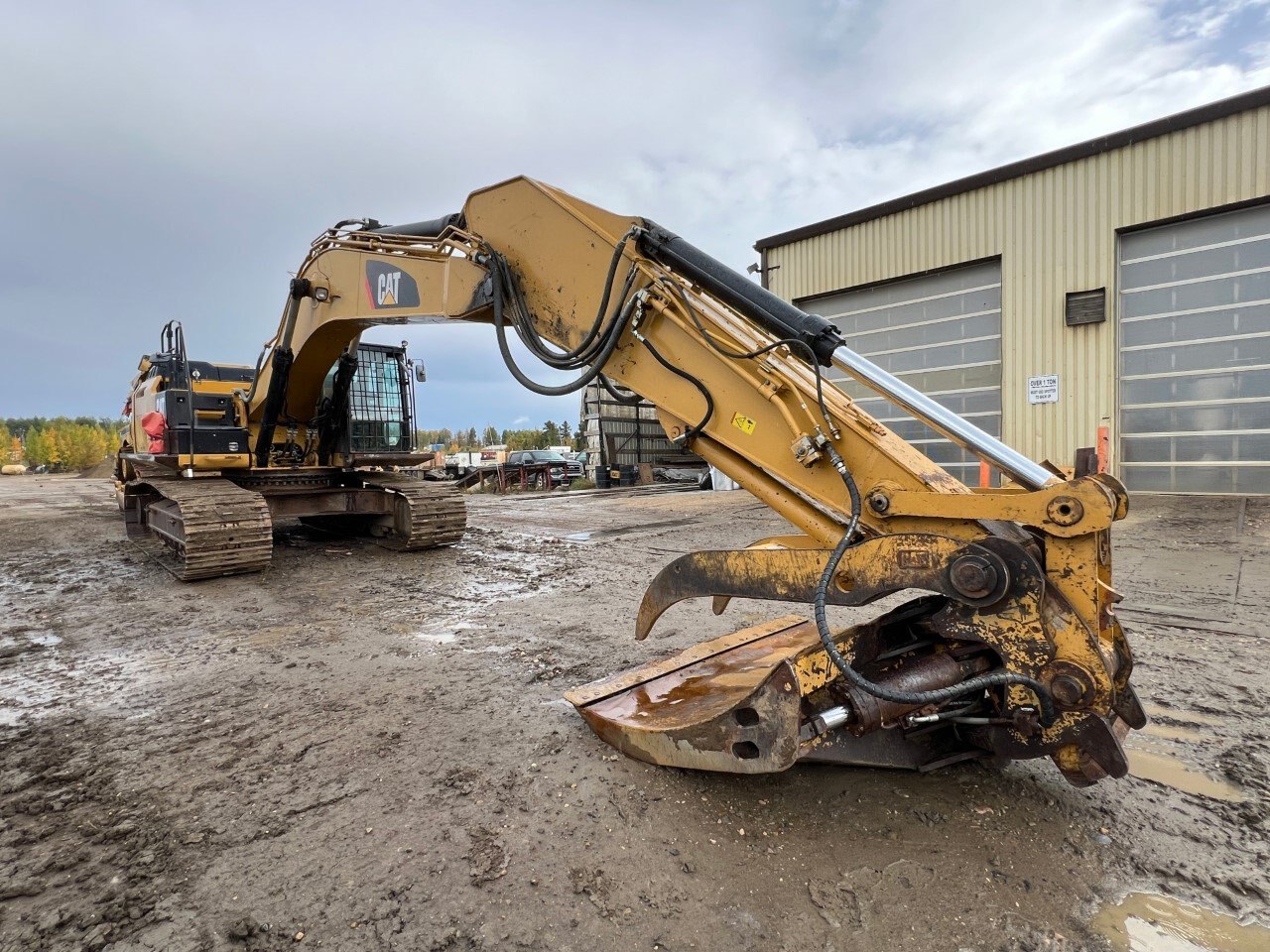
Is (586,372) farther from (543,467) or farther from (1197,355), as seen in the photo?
(543,467)

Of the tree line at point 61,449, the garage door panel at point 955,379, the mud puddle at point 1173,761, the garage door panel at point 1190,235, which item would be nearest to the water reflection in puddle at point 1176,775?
the mud puddle at point 1173,761

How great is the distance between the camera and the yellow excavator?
6.30 feet

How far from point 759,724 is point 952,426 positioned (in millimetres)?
1238

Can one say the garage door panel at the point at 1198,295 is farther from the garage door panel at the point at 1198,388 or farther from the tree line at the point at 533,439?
the tree line at the point at 533,439

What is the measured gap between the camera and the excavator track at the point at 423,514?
763cm

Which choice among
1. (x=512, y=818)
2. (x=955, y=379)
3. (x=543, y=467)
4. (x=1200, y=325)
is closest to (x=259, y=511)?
(x=512, y=818)

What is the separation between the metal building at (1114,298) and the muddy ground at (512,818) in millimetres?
7726

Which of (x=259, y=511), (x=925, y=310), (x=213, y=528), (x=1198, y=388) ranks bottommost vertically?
(x=213, y=528)

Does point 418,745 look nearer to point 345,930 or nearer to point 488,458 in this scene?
point 345,930

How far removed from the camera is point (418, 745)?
2764mm

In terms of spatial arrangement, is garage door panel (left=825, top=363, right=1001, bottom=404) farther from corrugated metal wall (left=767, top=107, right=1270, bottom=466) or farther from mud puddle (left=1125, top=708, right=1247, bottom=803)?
mud puddle (left=1125, top=708, right=1247, bottom=803)

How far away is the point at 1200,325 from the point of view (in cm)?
1016

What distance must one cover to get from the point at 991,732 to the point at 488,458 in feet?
91.0

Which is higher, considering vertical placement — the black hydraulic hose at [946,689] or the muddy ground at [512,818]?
the black hydraulic hose at [946,689]
